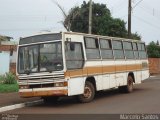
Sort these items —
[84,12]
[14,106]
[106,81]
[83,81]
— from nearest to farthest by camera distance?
[14,106] < [83,81] < [106,81] < [84,12]

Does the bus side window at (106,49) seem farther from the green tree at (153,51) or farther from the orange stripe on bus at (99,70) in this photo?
the green tree at (153,51)

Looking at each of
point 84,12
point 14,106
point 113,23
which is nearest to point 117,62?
point 14,106

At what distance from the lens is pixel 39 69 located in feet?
54.0

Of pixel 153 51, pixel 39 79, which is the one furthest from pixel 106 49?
pixel 153 51

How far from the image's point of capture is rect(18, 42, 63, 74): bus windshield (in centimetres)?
1623

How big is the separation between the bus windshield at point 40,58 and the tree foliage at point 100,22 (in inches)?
1110

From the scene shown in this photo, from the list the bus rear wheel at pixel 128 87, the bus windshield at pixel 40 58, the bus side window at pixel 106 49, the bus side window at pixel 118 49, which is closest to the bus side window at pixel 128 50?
the bus side window at pixel 118 49

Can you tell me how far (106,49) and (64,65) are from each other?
13.0 feet

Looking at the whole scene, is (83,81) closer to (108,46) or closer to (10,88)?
(108,46)

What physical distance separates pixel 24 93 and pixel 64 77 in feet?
5.92

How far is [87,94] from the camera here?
691 inches

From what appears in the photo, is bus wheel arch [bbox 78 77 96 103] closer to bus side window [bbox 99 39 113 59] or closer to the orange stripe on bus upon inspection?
the orange stripe on bus

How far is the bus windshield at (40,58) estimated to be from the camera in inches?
639

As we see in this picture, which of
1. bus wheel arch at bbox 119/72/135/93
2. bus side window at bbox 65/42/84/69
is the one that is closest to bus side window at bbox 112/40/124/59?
bus wheel arch at bbox 119/72/135/93
